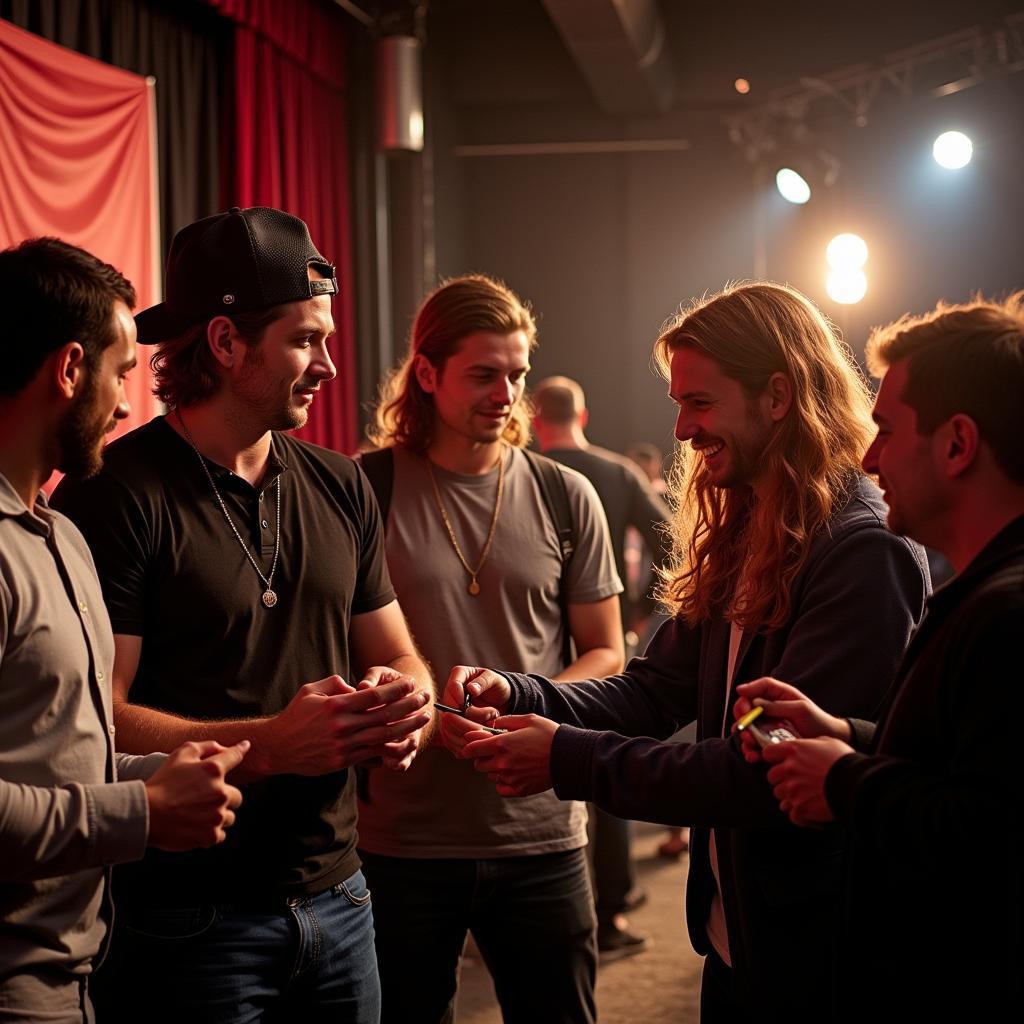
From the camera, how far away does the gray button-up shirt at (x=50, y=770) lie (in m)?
1.41

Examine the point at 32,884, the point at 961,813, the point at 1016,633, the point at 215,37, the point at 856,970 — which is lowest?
the point at 856,970

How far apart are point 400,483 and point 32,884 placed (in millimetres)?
→ 1264

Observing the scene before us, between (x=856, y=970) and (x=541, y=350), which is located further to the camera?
(x=541, y=350)

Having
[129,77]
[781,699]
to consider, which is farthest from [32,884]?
[129,77]

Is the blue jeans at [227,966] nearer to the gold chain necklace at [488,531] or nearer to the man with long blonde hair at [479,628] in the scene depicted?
the man with long blonde hair at [479,628]

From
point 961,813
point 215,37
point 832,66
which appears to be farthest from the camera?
point 832,66

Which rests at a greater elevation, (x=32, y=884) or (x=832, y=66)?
(x=832, y=66)

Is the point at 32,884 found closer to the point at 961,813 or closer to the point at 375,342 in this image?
the point at 961,813

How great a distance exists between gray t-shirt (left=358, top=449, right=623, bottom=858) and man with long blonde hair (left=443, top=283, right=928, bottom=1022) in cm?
29

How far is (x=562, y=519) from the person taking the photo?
2.64 m

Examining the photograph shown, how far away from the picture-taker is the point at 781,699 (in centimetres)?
162

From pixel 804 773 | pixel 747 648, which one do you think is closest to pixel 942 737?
pixel 804 773

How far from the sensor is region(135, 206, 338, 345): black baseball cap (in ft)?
6.59

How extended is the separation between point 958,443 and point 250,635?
41.3 inches
